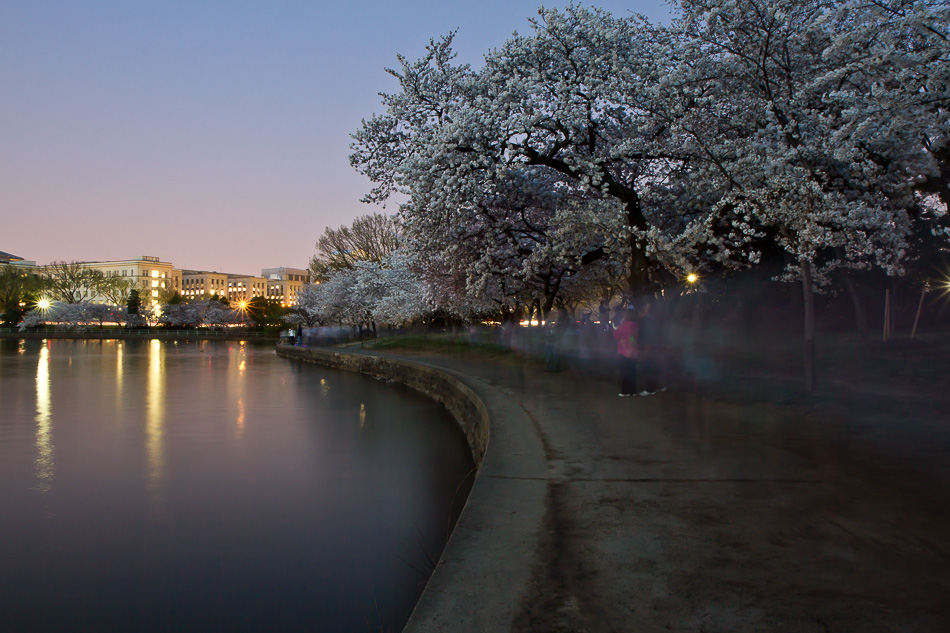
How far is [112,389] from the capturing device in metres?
22.7

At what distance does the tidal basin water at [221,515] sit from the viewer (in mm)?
5750

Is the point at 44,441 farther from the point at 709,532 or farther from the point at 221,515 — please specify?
the point at 709,532

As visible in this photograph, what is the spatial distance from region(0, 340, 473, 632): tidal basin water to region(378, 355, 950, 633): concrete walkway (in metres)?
1.41

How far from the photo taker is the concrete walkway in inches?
123

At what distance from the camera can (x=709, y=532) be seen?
4.25 meters

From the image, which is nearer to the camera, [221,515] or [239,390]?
[221,515]

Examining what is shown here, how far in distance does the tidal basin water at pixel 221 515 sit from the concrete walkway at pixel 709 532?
4.63ft

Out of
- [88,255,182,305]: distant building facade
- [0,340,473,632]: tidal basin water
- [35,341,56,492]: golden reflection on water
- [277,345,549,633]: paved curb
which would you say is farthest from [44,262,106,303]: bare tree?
[277,345,549,633]: paved curb

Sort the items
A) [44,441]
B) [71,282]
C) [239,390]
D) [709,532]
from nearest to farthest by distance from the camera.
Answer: [709,532], [44,441], [239,390], [71,282]

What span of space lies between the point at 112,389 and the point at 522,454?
20.2 metres

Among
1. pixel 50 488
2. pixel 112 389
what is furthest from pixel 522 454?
pixel 112 389

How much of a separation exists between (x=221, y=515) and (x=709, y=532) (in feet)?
20.2

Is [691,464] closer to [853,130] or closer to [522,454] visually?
[522,454]

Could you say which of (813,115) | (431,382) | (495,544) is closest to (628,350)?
(813,115)
